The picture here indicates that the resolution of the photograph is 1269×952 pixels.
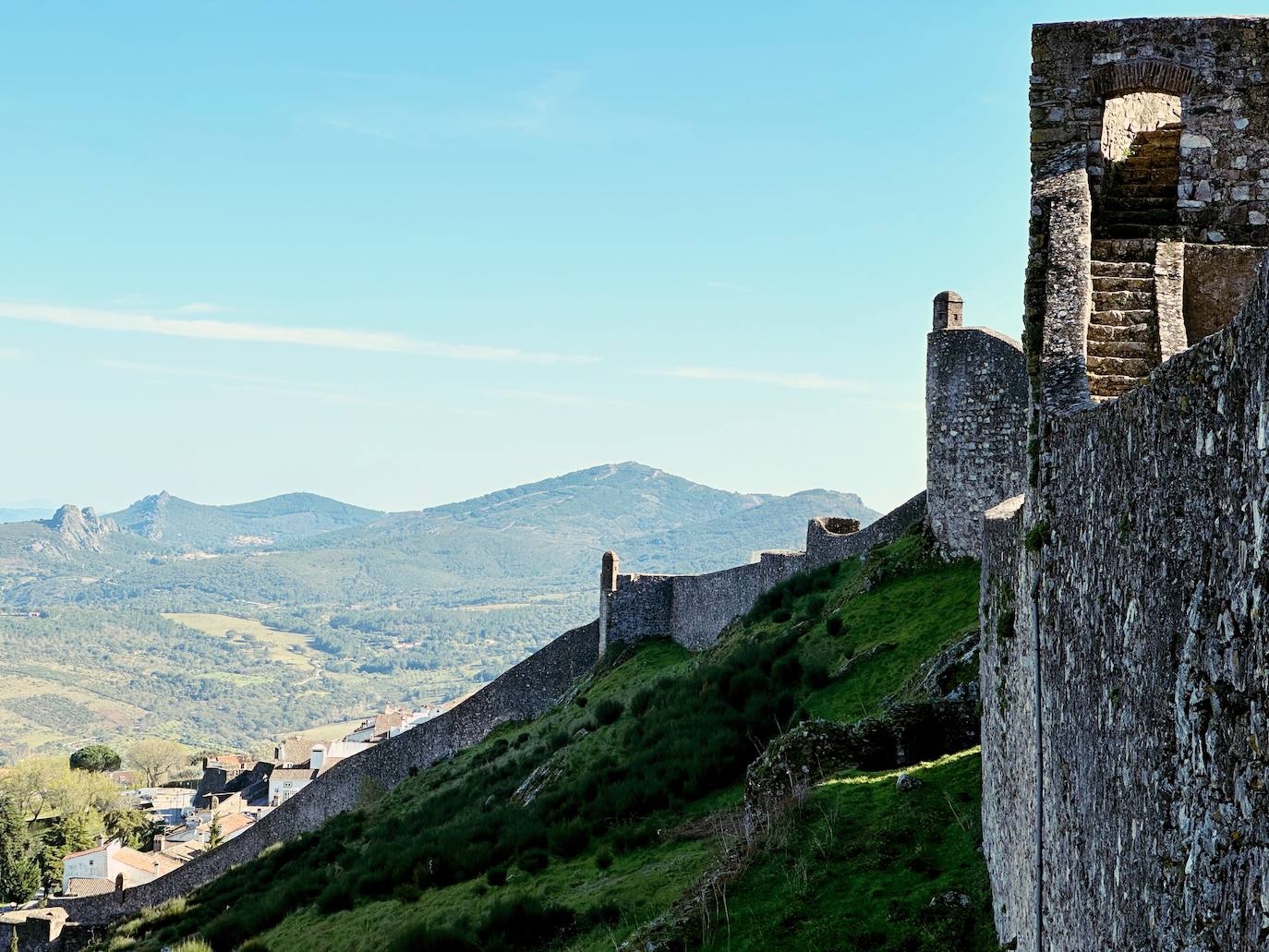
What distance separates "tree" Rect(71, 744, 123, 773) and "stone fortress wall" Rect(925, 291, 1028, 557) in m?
105

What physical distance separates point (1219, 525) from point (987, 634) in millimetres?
7471

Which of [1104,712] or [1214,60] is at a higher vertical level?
[1214,60]

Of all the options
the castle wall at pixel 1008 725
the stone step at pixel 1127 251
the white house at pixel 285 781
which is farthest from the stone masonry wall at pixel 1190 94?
the white house at pixel 285 781

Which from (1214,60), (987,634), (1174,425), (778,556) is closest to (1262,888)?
(1174,425)

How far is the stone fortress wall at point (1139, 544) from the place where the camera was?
→ 3.37m

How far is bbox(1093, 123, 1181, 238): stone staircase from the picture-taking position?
10.5 metres

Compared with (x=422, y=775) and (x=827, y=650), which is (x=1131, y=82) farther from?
(x=422, y=775)

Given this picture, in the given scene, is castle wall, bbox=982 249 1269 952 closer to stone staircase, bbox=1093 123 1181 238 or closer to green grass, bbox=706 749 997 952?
green grass, bbox=706 749 997 952

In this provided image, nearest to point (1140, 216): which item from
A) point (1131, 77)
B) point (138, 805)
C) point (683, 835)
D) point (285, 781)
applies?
point (1131, 77)

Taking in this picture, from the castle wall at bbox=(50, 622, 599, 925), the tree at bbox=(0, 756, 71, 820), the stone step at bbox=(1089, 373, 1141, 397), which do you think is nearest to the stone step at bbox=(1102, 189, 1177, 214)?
the stone step at bbox=(1089, 373, 1141, 397)

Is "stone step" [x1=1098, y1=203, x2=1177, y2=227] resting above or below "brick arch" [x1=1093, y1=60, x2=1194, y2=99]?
below

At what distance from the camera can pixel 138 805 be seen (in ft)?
340

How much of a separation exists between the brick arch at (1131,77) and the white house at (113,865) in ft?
222

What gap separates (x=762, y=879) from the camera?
11.5 m
